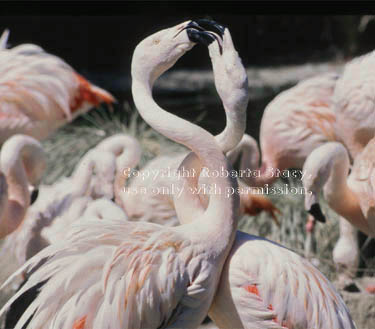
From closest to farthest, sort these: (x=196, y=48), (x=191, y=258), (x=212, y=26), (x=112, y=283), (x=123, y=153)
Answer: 1. (x=112, y=283)
2. (x=191, y=258)
3. (x=212, y=26)
4. (x=123, y=153)
5. (x=196, y=48)

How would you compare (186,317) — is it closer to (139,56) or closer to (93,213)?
(139,56)

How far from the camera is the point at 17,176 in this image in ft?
10.8

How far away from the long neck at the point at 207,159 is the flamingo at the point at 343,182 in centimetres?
95

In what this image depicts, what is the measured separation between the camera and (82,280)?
6.36ft

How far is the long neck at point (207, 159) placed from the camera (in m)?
2.08

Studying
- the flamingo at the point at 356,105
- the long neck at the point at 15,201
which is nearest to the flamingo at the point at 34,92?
the long neck at the point at 15,201

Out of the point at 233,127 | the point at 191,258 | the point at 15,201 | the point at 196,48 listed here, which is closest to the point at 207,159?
the point at 233,127

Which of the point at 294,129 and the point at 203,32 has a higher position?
the point at 203,32

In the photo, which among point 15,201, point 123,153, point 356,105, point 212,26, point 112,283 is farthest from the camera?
point 123,153

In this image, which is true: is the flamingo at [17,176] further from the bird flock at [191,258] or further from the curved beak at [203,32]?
the curved beak at [203,32]

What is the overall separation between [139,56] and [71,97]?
2.19 metres

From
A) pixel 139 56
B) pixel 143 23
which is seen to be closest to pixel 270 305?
pixel 139 56

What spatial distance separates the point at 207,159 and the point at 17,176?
148 centimetres

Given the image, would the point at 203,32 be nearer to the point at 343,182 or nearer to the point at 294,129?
the point at 343,182
